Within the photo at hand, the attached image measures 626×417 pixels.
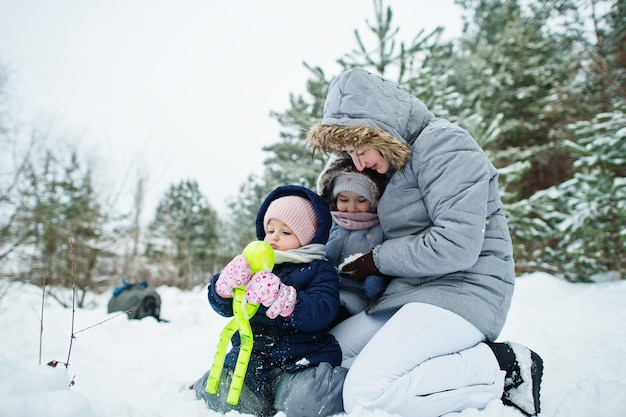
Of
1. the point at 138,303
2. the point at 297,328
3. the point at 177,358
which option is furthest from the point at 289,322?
the point at 138,303

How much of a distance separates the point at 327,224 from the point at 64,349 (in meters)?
2.95

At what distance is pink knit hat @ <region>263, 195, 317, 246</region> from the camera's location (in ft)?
6.77

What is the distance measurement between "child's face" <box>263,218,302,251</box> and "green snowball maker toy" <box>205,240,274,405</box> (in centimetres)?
40

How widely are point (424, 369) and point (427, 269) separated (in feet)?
1.45

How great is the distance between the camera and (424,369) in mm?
1545

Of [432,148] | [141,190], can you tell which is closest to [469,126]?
[432,148]

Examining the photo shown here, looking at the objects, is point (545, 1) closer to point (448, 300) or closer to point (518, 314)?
point (518, 314)

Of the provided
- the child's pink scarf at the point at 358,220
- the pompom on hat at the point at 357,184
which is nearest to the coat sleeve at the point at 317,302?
the child's pink scarf at the point at 358,220

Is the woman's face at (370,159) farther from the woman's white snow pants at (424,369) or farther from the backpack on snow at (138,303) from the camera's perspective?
the backpack on snow at (138,303)

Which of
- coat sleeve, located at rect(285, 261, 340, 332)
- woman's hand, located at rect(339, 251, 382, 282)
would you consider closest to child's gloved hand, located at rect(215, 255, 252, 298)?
coat sleeve, located at rect(285, 261, 340, 332)

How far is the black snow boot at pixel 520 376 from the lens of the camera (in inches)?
60.6

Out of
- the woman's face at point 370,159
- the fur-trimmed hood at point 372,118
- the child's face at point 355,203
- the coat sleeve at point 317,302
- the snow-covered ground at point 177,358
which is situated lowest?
the snow-covered ground at point 177,358

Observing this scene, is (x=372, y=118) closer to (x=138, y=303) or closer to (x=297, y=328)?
(x=297, y=328)

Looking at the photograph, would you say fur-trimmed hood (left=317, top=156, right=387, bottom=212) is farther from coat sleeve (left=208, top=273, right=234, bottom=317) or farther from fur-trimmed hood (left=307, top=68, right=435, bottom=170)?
coat sleeve (left=208, top=273, right=234, bottom=317)
